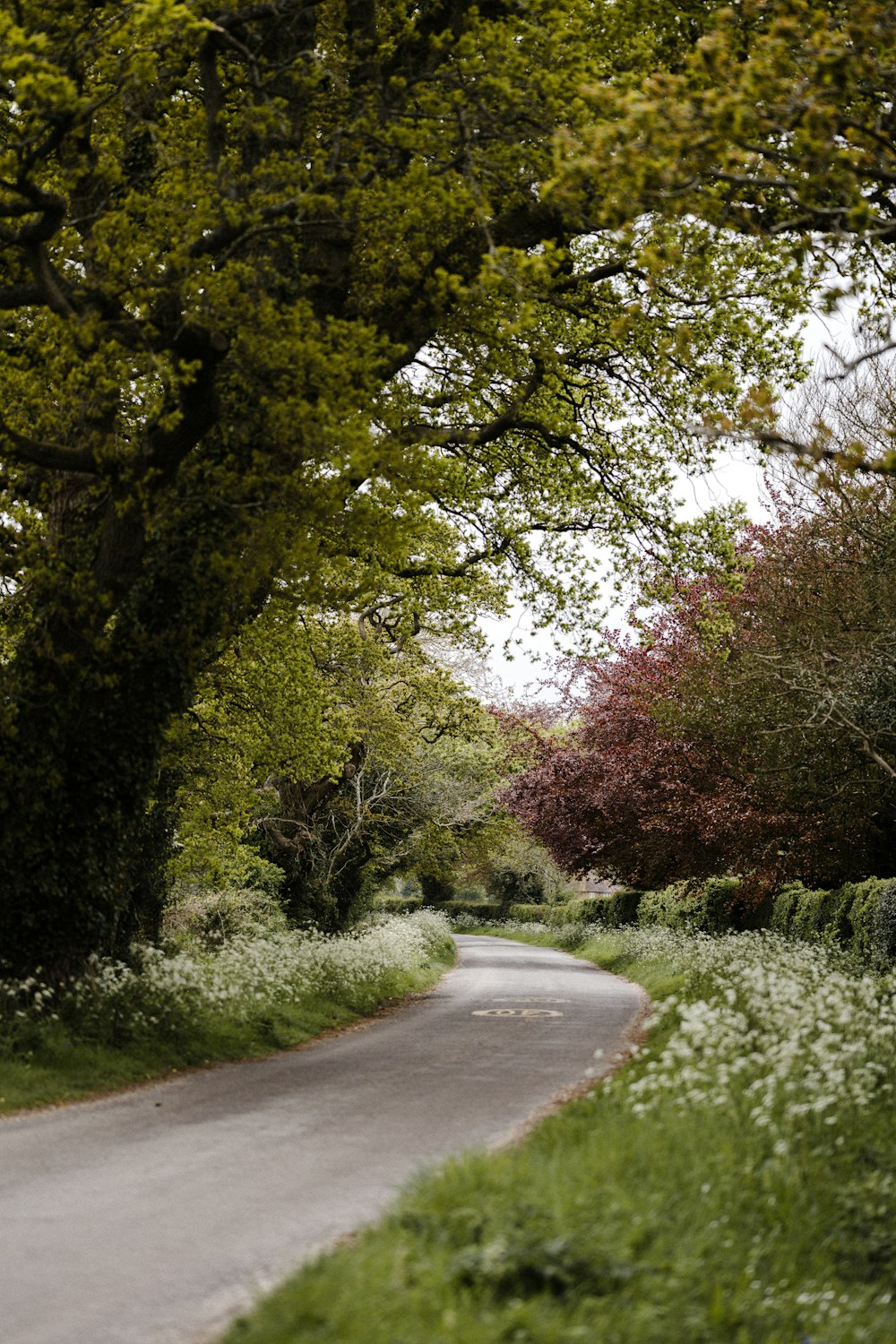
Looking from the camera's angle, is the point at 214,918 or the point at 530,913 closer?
the point at 214,918

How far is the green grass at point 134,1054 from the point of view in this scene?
9.95 m

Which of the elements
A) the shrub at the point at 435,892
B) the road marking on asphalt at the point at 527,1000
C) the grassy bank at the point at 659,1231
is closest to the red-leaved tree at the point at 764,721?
the road marking on asphalt at the point at 527,1000

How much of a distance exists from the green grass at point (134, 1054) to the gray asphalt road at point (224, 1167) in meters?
0.34

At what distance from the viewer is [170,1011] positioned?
495 inches

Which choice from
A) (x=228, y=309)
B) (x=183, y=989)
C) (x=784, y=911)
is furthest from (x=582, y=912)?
(x=228, y=309)

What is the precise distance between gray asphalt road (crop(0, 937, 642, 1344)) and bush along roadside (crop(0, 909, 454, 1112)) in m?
0.48

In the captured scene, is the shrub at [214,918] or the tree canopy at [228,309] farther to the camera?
the shrub at [214,918]

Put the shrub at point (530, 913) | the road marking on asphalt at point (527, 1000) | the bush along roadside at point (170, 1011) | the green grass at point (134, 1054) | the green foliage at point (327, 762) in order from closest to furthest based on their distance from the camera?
the green grass at point (134, 1054)
the bush along roadside at point (170, 1011)
the green foliage at point (327, 762)
the road marking on asphalt at point (527, 1000)
the shrub at point (530, 913)

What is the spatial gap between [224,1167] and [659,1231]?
324cm

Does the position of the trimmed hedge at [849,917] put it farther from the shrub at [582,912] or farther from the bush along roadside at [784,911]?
the shrub at [582,912]

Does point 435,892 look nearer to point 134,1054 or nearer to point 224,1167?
point 134,1054

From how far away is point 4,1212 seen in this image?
629 cm

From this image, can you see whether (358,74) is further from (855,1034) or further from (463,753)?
(463,753)

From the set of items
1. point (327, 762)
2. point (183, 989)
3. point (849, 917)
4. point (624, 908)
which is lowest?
point (624, 908)
